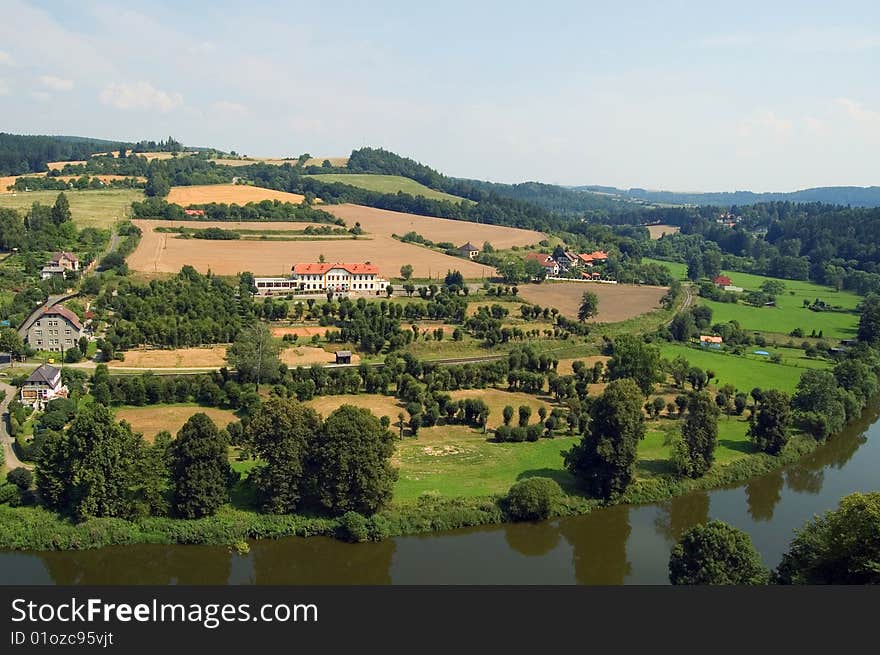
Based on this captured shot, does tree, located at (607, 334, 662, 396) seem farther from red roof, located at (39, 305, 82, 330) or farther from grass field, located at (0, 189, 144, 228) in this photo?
grass field, located at (0, 189, 144, 228)

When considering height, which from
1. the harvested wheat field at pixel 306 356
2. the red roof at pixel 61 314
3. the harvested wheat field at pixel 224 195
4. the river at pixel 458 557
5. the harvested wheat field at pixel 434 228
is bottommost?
the river at pixel 458 557

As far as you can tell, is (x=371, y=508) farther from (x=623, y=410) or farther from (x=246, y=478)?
(x=623, y=410)

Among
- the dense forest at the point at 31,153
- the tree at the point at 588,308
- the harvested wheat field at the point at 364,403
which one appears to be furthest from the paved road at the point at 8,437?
the dense forest at the point at 31,153

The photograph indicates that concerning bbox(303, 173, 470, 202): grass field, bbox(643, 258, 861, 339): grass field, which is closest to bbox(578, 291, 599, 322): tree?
bbox(643, 258, 861, 339): grass field

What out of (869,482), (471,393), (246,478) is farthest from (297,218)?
(869,482)

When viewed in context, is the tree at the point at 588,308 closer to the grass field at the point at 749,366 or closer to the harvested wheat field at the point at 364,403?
the grass field at the point at 749,366

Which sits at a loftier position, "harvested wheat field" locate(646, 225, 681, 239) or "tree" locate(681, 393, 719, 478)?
"harvested wheat field" locate(646, 225, 681, 239)
